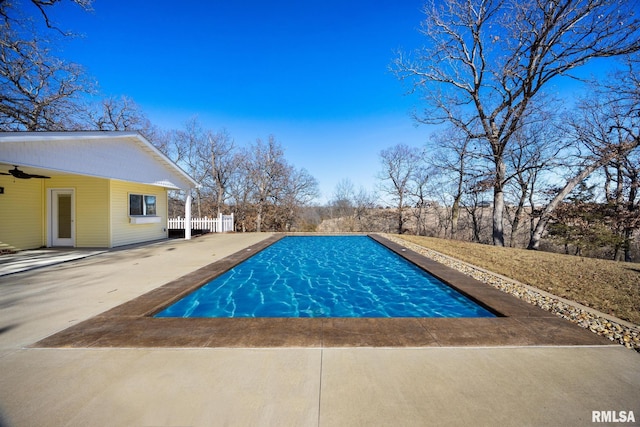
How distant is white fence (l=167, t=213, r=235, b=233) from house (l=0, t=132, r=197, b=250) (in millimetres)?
3229

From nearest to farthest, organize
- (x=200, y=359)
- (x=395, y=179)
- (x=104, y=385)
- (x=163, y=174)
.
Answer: (x=104, y=385) → (x=200, y=359) → (x=163, y=174) → (x=395, y=179)

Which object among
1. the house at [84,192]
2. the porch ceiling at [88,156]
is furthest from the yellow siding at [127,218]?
the porch ceiling at [88,156]

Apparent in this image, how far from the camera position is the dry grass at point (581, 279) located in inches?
144

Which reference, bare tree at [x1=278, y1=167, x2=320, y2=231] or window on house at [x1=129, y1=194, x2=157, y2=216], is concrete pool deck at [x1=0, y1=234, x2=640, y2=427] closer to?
window on house at [x1=129, y1=194, x2=157, y2=216]

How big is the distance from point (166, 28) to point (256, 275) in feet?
34.7

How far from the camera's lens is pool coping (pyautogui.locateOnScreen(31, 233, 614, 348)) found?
8.06ft

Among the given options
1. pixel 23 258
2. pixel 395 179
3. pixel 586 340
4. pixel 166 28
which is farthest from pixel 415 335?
pixel 395 179

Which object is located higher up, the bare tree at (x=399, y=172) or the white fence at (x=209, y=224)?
the bare tree at (x=399, y=172)

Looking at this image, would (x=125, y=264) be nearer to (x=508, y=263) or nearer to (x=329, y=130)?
(x=508, y=263)

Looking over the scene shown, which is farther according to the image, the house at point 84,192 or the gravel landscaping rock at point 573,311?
the house at point 84,192

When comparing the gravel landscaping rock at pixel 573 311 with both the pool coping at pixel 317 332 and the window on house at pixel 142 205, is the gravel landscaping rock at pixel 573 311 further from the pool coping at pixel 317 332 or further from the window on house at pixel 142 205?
the window on house at pixel 142 205

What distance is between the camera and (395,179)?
20.8 m
